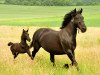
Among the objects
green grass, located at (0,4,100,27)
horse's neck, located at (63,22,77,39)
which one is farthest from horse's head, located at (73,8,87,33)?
green grass, located at (0,4,100,27)

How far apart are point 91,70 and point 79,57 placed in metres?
2.70

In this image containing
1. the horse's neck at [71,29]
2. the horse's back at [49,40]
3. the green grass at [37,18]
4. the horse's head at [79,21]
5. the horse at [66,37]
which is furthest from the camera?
the green grass at [37,18]

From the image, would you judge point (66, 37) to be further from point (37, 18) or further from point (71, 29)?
point (37, 18)

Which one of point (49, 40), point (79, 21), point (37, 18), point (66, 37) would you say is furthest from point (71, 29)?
point (37, 18)

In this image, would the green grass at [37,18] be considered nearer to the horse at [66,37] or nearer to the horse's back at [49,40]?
the horse's back at [49,40]

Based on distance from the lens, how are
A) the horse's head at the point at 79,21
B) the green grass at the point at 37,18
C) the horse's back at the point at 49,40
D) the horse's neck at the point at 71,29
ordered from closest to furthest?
the horse's head at the point at 79,21 → the horse's neck at the point at 71,29 → the horse's back at the point at 49,40 → the green grass at the point at 37,18

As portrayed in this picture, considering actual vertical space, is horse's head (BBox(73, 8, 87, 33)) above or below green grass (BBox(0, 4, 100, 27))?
above

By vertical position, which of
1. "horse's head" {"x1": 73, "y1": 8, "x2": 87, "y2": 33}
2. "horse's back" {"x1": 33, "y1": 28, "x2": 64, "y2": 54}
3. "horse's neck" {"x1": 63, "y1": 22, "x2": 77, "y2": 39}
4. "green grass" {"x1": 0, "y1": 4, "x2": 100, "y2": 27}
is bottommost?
"green grass" {"x1": 0, "y1": 4, "x2": 100, "y2": 27}

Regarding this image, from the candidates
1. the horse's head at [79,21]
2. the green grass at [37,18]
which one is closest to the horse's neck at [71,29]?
the horse's head at [79,21]

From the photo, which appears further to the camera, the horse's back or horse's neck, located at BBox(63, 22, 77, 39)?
the horse's back

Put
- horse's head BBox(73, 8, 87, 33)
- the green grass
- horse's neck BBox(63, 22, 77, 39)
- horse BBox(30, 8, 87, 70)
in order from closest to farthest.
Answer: horse's head BBox(73, 8, 87, 33)
horse BBox(30, 8, 87, 70)
horse's neck BBox(63, 22, 77, 39)
the green grass

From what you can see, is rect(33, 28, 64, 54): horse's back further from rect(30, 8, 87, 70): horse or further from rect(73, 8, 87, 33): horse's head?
rect(73, 8, 87, 33): horse's head

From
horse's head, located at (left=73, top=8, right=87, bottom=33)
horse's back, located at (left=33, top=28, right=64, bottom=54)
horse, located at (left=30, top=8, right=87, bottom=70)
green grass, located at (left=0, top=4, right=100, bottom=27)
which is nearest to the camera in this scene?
horse's head, located at (left=73, top=8, right=87, bottom=33)


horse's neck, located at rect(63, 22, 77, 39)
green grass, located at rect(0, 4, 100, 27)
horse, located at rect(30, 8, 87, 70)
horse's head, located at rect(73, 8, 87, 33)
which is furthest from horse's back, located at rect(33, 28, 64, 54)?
green grass, located at rect(0, 4, 100, 27)
